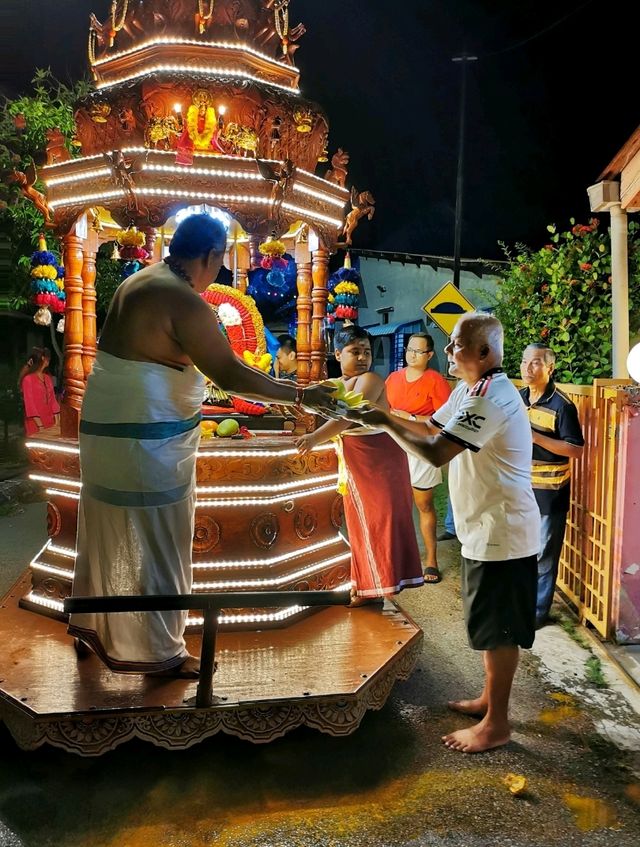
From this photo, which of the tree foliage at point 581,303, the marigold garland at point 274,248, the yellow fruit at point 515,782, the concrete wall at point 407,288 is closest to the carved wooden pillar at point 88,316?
the marigold garland at point 274,248

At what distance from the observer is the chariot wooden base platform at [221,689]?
312 centimetres

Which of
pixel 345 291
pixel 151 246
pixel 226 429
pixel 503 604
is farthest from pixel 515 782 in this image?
pixel 151 246

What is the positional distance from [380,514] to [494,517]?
1.56 m

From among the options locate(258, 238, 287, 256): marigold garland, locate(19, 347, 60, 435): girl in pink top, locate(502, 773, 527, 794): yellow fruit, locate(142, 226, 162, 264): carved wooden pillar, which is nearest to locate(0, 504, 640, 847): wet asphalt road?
locate(502, 773, 527, 794): yellow fruit

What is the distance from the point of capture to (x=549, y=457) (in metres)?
5.05

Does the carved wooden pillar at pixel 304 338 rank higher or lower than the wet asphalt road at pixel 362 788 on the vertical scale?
higher

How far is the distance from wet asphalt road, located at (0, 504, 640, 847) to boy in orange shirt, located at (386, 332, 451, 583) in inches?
96.4

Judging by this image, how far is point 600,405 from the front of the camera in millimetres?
5012

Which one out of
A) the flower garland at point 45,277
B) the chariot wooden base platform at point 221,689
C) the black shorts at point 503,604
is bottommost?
the chariot wooden base platform at point 221,689

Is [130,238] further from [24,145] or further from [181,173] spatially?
[24,145]

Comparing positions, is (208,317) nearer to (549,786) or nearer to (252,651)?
(252,651)

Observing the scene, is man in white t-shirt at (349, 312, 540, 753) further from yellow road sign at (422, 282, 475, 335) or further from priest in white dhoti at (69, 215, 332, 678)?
yellow road sign at (422, 282, 475, 335)

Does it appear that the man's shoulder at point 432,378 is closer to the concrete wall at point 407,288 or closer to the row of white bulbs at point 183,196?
the row of white bulbs at point 183,196

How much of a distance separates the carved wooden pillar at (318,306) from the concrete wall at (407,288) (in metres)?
14.6
